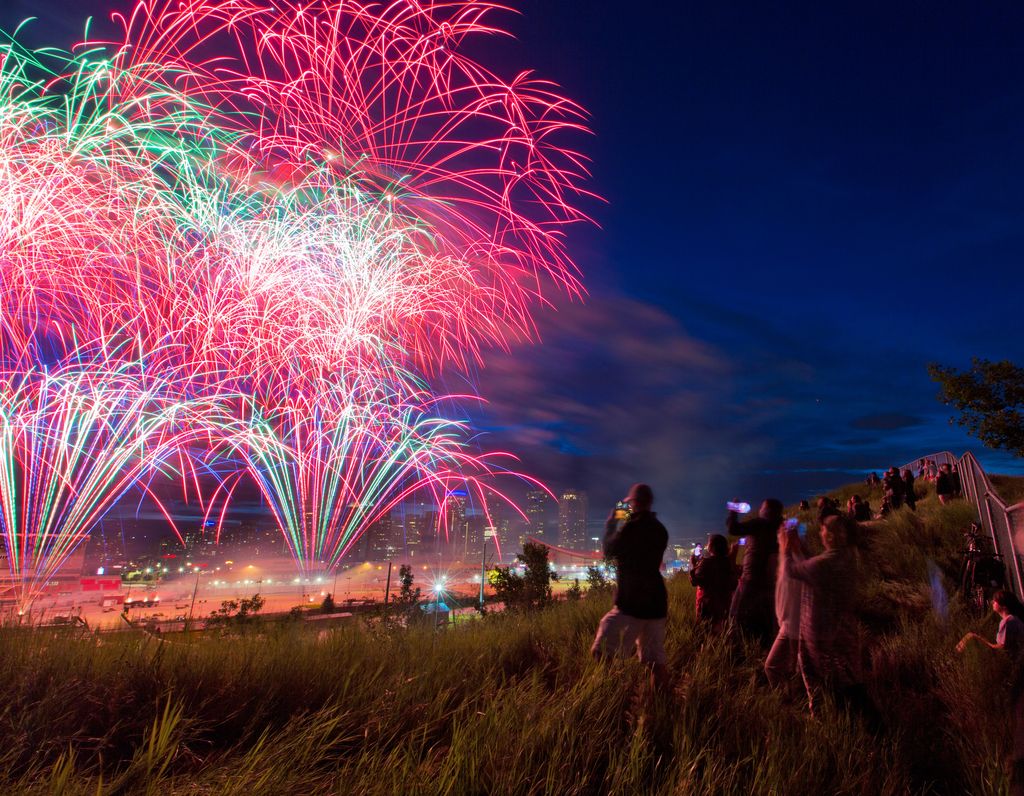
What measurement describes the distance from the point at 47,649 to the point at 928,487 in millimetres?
24377

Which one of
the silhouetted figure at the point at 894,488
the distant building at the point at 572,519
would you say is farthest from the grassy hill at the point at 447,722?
the distant building at the point at 572,519

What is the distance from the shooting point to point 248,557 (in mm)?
112062

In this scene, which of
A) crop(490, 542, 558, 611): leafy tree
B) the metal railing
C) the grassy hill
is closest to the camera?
the grassy hill

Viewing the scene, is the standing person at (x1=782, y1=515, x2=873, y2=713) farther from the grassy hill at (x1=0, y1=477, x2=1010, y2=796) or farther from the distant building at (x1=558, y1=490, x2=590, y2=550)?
the distant building at (x1=558, y1=490, x2=590, y2=550)

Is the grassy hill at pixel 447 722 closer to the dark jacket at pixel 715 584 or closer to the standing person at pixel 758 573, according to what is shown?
the standing person at pixel 758 573

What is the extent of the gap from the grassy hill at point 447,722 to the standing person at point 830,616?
38cm

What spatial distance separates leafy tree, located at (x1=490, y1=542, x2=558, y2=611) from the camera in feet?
65.9

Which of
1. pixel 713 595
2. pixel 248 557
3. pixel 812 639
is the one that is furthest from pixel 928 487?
pixel 248 557

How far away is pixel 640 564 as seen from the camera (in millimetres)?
4898

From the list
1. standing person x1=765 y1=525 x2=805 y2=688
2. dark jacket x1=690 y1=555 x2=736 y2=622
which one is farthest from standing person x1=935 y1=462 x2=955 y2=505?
standing person x1=765 y1=525 x2=805 y2=688

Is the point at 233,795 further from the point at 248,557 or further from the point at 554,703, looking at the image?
the point at 248,557

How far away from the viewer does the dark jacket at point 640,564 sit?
4832 mm

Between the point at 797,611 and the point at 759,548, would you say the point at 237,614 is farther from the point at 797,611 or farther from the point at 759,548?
the point at 797,611

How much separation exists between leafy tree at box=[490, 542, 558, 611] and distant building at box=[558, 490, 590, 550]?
138ft
